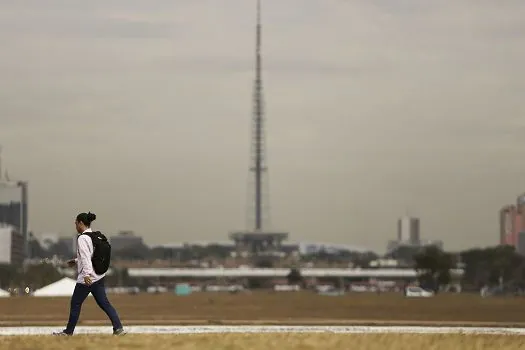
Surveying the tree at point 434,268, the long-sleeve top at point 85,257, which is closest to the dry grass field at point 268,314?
the long-sleeve top at point 85,257

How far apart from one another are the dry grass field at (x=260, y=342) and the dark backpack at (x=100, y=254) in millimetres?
1120

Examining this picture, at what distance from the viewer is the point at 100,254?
22953mm

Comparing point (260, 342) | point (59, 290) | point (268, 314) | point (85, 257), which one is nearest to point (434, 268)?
point (59, 290)

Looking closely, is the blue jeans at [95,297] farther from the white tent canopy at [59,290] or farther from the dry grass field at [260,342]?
the white tent canopy at [59,290]

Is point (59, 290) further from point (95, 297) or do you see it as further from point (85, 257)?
point (85, 257)

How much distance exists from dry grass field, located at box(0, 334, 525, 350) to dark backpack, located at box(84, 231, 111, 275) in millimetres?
1120

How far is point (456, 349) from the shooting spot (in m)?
22.0

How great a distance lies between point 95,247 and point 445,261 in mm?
154835

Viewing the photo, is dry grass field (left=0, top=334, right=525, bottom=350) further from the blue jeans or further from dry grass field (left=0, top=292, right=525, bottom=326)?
dry grass field (left=0, top=292, right=525, bottom=326)

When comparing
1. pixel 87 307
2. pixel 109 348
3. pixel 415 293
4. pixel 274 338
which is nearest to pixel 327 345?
pixel 274 338

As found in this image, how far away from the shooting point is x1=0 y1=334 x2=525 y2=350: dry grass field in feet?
71.6

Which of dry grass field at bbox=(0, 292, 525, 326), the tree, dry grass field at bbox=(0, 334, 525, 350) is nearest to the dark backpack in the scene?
dry grass field at bbox=(0, 334, 525, 350)

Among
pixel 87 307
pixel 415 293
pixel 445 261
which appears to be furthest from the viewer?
pixel 445 261

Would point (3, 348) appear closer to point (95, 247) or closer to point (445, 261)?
point (95, 247)
